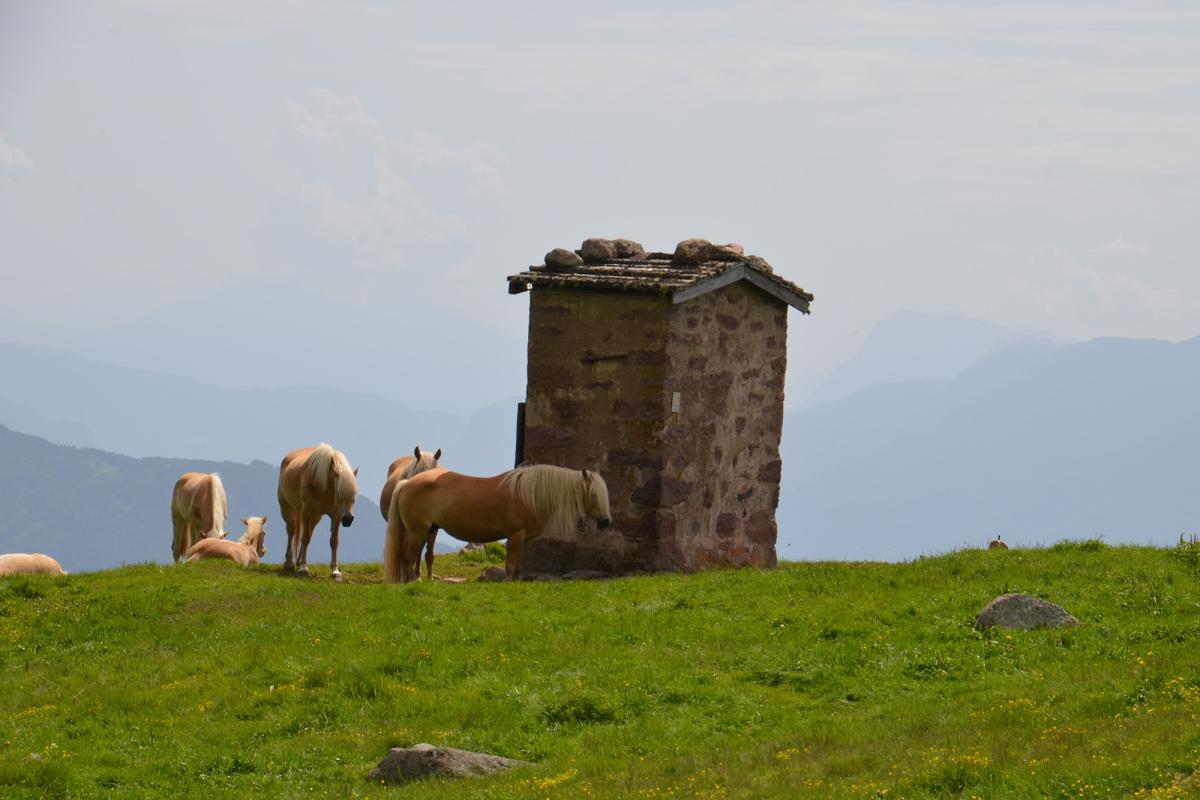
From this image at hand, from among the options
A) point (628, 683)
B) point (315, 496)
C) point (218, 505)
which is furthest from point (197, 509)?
point (628, 683)

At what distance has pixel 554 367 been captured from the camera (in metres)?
25.1

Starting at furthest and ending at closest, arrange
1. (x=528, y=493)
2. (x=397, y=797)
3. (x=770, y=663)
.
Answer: (x=528, y=493) → (x=770, y=663) → (x=397, y=797)

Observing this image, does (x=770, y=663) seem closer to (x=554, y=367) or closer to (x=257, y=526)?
(x=554, y=367)

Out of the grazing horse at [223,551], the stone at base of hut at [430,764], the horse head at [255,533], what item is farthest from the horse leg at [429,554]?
the stone at base of hut at [430,764]

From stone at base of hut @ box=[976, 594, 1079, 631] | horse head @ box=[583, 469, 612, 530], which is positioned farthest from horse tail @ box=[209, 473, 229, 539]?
stone at base of hut @ box=[976, 594, 1079, 631]

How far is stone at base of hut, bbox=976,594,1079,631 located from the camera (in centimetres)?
1758

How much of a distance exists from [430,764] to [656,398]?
1125 cm

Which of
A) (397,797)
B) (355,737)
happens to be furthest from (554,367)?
(397,797)

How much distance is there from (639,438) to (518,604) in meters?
4.69

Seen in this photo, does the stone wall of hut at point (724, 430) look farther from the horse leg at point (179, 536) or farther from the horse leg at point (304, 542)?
the horse leg at point (179, 536)

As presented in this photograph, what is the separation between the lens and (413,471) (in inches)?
1086

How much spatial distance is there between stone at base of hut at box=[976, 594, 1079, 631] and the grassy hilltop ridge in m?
0.31

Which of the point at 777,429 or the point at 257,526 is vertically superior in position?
the point at 777,429

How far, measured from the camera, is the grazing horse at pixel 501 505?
23.3 m
